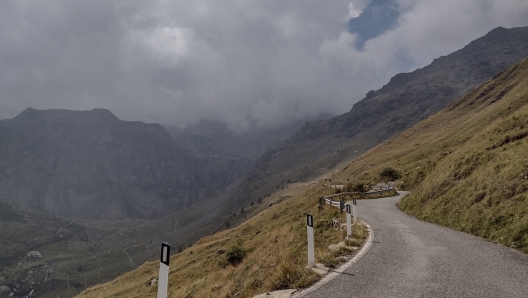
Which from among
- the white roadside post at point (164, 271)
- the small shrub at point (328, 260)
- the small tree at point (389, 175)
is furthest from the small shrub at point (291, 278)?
the small tree at point (389, 175)

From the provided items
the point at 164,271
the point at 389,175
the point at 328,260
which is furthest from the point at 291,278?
the point at 389,175

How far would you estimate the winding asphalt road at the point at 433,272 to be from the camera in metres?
6.88

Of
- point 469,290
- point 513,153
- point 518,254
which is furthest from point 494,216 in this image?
point 469,290

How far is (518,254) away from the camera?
974 centimetres

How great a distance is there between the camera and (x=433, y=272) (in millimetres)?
8180

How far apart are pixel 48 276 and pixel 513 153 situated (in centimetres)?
23527

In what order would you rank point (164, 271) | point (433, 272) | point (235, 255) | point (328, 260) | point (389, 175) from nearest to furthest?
point (164, 271) < point (433, 272) < point (328, 260) < point (235, 255) < point (389, 175)

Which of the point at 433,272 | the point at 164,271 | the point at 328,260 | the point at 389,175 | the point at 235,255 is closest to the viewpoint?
the point at 164,271

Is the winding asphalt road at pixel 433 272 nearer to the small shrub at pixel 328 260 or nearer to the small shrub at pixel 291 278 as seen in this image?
the small shrub at pixel 291 278

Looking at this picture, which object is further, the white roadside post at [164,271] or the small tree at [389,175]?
the small tree at [389,175]

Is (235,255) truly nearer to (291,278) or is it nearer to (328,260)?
(328,260)

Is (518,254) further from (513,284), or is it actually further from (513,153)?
(513,153)

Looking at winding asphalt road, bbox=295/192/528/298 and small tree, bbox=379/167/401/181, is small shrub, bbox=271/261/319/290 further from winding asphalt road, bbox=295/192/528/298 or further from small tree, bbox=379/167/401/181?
small tree, bbox=379/167/401/181

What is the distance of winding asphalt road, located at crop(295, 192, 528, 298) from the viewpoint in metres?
6.88
